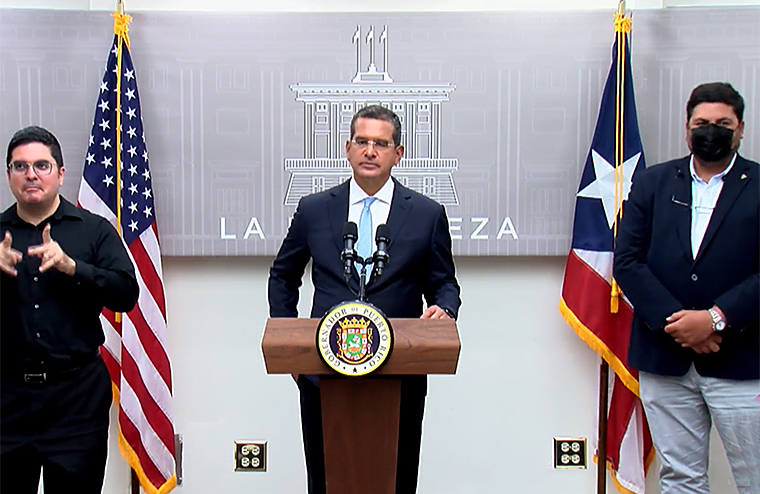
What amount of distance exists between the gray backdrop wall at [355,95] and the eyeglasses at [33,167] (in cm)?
97

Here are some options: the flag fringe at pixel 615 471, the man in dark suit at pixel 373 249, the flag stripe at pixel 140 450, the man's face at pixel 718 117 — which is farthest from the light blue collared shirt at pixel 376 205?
the flag fringe at pixel 615 471

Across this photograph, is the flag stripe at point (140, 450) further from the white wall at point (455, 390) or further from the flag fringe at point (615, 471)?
the flag fringe at point (615, 471)

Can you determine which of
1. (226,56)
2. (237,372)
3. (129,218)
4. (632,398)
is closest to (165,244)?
(129,218)

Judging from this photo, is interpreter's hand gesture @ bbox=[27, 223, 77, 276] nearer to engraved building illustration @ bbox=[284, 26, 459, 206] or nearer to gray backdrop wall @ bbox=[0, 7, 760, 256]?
gray backdrop wall @ bbox=[0, 7, 760, 256]

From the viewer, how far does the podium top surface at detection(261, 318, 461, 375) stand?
170cm

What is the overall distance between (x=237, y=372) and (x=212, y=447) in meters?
0.36

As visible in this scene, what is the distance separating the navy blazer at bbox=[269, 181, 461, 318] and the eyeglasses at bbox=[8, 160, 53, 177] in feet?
2.45

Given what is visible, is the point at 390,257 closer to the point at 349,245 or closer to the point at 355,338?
the point at 349,245

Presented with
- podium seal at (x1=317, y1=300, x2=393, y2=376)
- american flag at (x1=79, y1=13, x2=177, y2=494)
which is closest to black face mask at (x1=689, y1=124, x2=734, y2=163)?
podium seal at (x1=317, y1=300, x2=393, y2=376)

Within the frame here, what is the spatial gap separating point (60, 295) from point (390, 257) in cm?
99

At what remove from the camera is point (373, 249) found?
2.19 metres

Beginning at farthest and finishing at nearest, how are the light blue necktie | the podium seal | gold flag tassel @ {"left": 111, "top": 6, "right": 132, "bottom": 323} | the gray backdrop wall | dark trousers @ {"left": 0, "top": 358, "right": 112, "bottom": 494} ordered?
the gray backdrop wall
gold flag tassel @ {"left": 111, "top": 6, "right": 132, "bottom": 323}
the light blue necktie
dark trousers @ {"left": 0, "top": 358, "right": 112, "bottom": 494}
the podium seal

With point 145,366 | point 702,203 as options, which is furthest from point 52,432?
point 702,203

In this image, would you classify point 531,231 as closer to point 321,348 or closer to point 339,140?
point 339,140
